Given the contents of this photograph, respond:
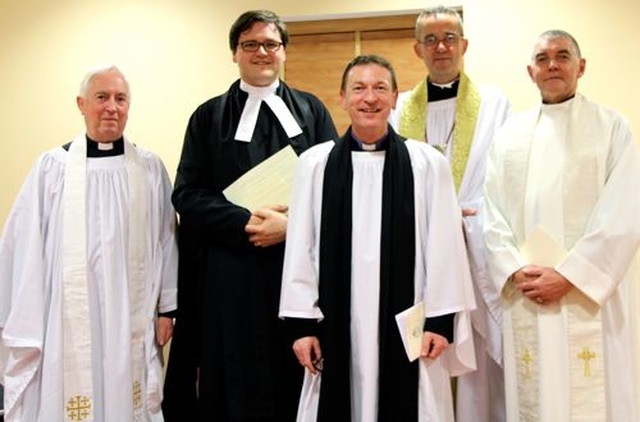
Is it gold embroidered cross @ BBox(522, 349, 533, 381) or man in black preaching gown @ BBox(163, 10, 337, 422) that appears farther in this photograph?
man in black preaching gown @ BBox(163, 10, 337, 422)

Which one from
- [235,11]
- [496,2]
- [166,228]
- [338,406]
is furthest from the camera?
[235,11]

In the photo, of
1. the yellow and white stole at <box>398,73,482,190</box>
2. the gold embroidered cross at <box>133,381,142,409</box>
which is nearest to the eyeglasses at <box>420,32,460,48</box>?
the yellow and white stole at <box>398,73,482,190</box>

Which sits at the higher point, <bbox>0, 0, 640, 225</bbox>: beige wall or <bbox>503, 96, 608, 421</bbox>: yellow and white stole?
<bbox>0, 0, 640, 225</bbox>: beige wall

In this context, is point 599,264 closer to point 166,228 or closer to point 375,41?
point 166,228

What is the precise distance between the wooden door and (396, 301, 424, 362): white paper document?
2166 millimetres

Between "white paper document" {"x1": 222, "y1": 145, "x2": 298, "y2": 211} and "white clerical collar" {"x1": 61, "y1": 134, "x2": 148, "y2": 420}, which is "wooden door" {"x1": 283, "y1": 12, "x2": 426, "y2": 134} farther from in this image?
"white clerical collar" {"x1": 61, "y1": 134, "x2": 148, "y2": 420}

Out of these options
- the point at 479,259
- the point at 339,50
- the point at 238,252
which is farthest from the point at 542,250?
the point at 339,50

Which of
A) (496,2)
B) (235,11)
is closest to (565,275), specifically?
(496,2)

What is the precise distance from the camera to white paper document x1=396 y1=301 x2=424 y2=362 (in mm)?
2371

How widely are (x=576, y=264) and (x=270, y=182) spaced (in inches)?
49.9

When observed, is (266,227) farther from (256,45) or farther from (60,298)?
(60,298)

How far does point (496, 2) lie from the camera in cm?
393

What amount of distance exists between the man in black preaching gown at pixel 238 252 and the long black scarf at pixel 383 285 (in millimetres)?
401

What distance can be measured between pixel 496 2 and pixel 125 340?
276 centimetres
